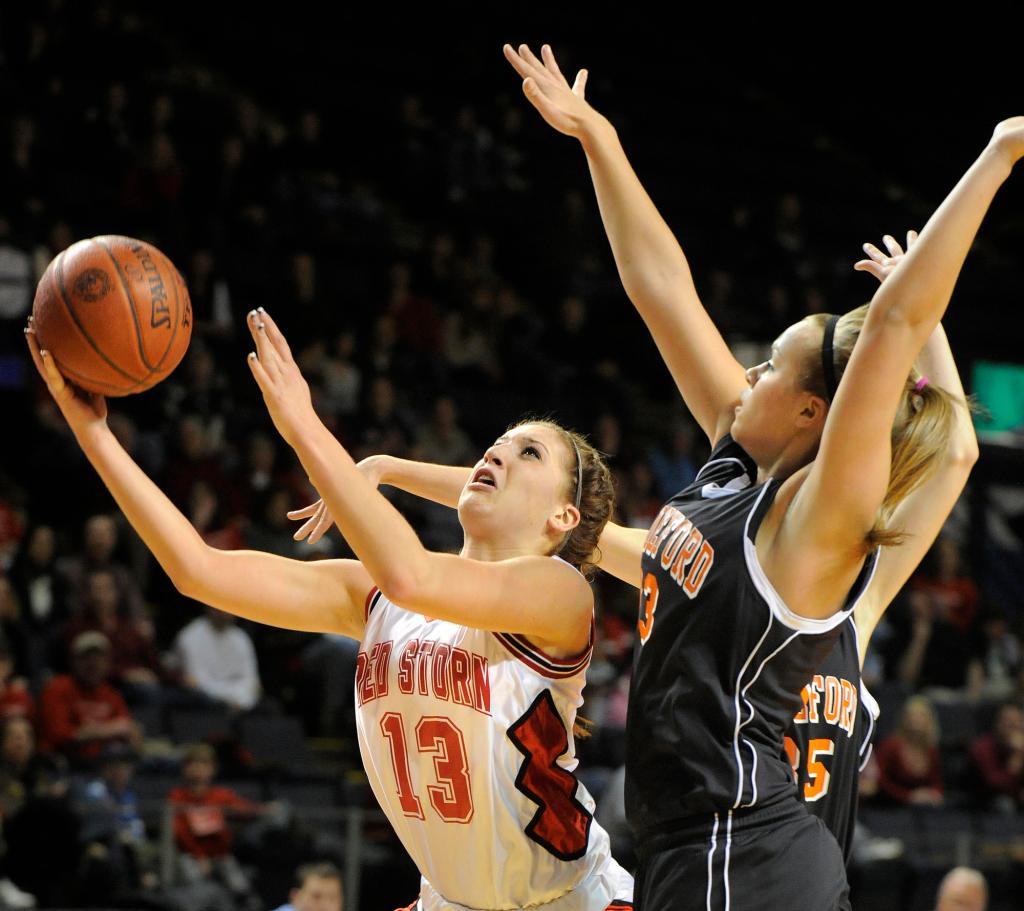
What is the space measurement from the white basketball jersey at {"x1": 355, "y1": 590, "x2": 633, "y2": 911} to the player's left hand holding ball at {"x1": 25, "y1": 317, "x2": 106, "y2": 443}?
801 mm

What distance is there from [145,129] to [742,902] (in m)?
9.60

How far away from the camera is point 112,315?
3123mm

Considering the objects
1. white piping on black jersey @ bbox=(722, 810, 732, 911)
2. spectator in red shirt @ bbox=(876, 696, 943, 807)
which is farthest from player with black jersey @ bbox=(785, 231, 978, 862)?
spectator in red shirt @ bbox=(876, 696, 943, 807)

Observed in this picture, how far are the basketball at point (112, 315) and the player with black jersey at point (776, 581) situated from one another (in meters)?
1.12

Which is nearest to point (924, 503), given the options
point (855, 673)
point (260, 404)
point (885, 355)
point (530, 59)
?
point (855, 673)

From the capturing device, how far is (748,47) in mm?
18438

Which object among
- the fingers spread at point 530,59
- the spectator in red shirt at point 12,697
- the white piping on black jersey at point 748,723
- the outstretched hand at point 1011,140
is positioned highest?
the fingers spread at point 530,59

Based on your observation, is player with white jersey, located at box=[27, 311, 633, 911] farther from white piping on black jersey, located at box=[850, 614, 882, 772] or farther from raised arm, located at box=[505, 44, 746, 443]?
white piping on black jersey, located at box=[850, 614, 882, 772]

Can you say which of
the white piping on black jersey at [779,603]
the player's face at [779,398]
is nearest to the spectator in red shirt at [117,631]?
the player's face at [779,398]

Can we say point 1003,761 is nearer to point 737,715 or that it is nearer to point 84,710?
point 84,710

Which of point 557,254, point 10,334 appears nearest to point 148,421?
point 10,334

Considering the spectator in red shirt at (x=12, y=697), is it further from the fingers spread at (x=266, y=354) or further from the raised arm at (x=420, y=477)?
the fingers spread at (x=266, y=354)

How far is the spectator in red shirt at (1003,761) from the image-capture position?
33.5 feet

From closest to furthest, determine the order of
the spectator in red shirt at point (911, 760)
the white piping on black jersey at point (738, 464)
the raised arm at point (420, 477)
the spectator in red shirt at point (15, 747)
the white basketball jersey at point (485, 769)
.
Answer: the white piping on black jersey at point (738, 464) → the white basketball jersey at point (485, 769) → the raised arm at point (420, 477) → the spectator in red shirt at point (15, 747) → the spectator in red shirt at point (911, 760)
